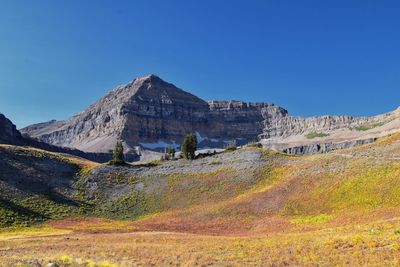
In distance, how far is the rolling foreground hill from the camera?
952 inches

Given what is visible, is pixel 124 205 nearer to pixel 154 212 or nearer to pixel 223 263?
pixel 154 212

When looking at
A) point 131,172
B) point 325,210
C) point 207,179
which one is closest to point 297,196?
point 325,210

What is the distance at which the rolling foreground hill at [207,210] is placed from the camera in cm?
2419

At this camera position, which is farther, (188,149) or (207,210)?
(188,149)

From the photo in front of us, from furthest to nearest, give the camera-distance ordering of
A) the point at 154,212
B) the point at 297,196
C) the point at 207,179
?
the point at 207,179
the point at 154,212
the point at 297,196

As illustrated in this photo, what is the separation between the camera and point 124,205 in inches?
2886

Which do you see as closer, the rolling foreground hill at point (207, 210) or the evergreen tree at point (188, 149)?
the rolling foreground hill at point (207, 210)

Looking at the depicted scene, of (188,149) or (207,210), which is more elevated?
(188,149)

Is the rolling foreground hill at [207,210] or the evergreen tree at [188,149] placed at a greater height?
the evergreen tree at [188,149]

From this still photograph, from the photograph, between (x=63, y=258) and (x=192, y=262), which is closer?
(x=192, y=262)

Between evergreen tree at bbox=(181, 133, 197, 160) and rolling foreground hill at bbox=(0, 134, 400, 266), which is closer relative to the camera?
rolling foreground hill at bbox=(0, 134, 400, 266)

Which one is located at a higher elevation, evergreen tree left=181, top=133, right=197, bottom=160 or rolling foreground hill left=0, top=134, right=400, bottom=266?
evergreen tree left=181, top=133, right=197, bottom=160

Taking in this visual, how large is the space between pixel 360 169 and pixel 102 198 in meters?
51.0

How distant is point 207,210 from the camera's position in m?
62.8
